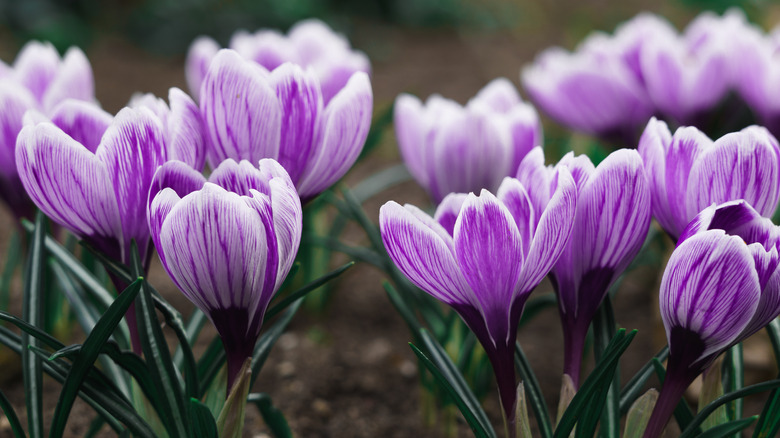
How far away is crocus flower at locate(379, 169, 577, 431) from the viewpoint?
2.68 ft

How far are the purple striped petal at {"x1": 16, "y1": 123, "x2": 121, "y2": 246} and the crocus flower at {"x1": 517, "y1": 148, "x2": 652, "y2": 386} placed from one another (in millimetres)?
524

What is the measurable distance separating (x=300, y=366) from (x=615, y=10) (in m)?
4.79

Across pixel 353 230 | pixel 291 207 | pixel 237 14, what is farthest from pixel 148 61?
pixel 291 207

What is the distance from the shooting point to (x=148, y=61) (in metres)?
4.50

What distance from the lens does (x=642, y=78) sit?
1605mm

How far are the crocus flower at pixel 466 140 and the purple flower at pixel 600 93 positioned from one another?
254 mm

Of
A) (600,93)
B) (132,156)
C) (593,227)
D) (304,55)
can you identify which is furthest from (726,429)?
(304,55)

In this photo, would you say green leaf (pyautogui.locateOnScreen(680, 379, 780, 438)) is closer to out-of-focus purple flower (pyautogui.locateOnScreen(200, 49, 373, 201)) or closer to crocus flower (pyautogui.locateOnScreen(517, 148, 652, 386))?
crocus flower (pyautogui.locateOnScreen(517, 148, 652, 386))

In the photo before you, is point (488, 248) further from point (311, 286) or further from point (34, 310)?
point (34, 310)

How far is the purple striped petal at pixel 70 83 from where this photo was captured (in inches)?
47.9

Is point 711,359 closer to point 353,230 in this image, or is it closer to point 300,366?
point 300,366

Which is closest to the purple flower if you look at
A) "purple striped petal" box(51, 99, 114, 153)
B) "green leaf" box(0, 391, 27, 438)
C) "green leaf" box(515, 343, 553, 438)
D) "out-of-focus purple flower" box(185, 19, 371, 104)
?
"out-of-focus purple flower" box(185, 19, 371, 104)

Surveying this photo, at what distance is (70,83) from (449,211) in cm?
72

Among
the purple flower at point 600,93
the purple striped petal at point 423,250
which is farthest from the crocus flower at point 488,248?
the purple flower at point 600,93
